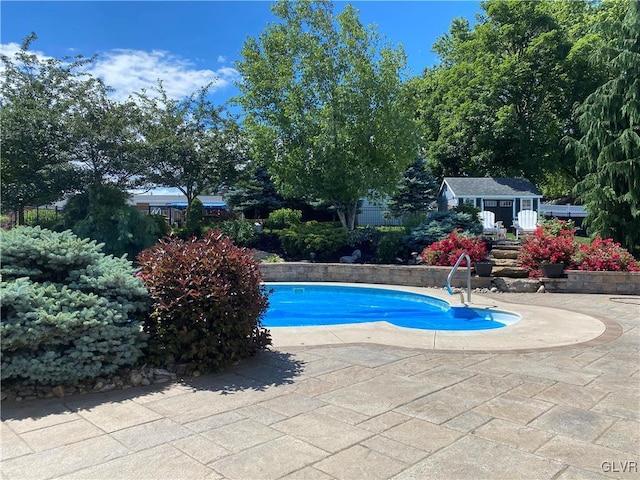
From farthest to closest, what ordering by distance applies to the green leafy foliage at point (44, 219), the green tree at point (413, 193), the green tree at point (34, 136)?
1. the green tree at point (413, 193)
2. the green leafy foliage at point (44, 219)
3. the green tree at point (34, 136)

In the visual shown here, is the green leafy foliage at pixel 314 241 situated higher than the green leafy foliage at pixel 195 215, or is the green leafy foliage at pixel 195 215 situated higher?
the green leafy foliage at pixel 195 215

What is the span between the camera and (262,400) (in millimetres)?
3842

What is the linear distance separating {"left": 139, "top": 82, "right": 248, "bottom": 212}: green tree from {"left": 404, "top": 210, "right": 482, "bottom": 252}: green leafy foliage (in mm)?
8857

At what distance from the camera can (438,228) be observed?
47.6 feet

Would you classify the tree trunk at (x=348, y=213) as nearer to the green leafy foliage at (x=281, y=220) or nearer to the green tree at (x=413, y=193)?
→ the green leafy foliage at (x=281, y=220)

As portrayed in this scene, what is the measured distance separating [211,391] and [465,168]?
29.7 m

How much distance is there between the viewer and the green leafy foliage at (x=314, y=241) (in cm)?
1516

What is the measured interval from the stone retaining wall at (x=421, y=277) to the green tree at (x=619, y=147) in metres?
3.28

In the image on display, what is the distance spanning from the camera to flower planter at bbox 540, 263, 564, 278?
1065 cm

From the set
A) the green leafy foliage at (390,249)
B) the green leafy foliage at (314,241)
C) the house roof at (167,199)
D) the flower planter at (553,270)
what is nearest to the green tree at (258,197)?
the green leafy foliage at (314,241)

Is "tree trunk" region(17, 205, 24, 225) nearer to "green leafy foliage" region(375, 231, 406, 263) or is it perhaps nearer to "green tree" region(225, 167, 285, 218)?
"green tree" region(225, 167, 285, 218)

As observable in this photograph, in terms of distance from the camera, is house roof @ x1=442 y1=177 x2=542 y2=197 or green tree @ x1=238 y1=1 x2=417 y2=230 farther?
house roof @ x1=442 y1=177 x2=542 y2=197

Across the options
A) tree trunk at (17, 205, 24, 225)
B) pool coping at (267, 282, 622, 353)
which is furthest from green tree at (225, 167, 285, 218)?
pool coping at (267, 282, 622, 353)

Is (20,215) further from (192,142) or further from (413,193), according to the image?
(413,193)
